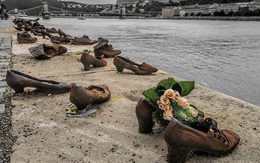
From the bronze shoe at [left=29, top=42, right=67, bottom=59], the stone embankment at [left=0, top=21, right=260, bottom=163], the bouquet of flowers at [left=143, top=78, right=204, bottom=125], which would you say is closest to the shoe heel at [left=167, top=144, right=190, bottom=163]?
the stone embankment at [left=0, top=21, right=260, bottom=163]

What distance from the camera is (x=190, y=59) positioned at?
11.0 metres

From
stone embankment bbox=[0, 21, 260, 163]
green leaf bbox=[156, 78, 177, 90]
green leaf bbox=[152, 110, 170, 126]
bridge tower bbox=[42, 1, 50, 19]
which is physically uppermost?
bridge tower bbox=[42, 1, 50, 19]

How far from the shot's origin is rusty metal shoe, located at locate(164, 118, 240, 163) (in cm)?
223

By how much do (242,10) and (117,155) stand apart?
125985 millimetres

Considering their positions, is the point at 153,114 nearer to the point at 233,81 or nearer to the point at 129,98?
the point at 129,98

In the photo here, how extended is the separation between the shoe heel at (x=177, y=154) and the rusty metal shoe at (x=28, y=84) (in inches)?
86.3

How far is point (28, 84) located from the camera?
396 centimetres

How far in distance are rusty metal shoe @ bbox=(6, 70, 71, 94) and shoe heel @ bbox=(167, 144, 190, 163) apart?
7.19ft

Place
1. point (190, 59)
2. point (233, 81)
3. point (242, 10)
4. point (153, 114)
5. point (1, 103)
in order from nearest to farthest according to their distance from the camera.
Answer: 1. point (153, 114)
2. point (1, 103)
3. point (233, 81)
4. point (190, 59)
5. point (242, 10)

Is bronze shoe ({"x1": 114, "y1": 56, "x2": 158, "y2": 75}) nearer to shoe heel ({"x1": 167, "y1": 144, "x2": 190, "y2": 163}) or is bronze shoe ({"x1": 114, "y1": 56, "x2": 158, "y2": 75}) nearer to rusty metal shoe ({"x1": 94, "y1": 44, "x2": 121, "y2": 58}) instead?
rusty metal shoe ({"x1": 94, "y1": 44, "x2": 121, "y2": 58})

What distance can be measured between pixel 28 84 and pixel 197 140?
8.22 feet

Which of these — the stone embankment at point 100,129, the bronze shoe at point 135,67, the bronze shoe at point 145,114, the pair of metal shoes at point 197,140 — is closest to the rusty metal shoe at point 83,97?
the stone embankment at point 100,129

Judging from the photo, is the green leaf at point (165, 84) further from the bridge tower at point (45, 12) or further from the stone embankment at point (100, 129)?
the bridge tower at point (45, 12)

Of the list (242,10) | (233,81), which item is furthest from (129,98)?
(242,10)
